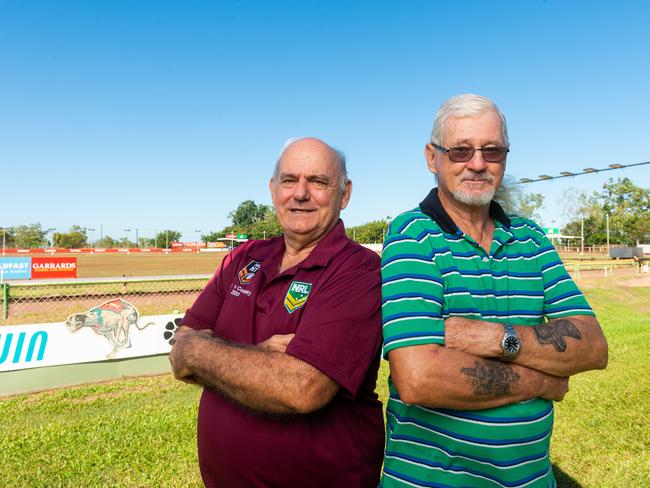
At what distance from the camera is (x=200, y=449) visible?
2.10 meters

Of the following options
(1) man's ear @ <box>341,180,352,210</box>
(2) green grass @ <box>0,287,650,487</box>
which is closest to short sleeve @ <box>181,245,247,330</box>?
→ (1) man's ear @ <box>341,180,352,210</box>

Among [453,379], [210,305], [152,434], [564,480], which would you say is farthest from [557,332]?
[152,434]

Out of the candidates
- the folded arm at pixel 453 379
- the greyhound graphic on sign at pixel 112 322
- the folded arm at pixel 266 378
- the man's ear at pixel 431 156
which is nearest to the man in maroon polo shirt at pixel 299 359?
the folded arm at pixel 266 378

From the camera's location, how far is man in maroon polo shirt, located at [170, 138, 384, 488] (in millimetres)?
1692

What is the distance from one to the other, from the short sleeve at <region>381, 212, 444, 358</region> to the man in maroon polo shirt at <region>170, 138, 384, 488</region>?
0.15m

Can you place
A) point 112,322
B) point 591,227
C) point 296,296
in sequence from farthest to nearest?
point 591,227, point 112,322, point 296,296

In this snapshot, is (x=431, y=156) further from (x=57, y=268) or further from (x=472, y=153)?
(x=57, y=268)

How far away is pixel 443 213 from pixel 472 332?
1.57ft

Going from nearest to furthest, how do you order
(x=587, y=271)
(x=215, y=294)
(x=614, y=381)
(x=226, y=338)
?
1. (x=226, y=338)
2. (x=215, y=294)
3. (x=614, y=381)
4. (x=587, y=271)

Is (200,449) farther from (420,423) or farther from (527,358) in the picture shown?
(527,358)

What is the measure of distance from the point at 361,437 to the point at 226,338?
2.34 ft

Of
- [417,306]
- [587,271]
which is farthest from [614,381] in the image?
[587,271]

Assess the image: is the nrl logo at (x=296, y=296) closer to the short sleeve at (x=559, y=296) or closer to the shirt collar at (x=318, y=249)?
the shirt collar at (x=318, y=249)

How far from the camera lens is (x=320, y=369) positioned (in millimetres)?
1665
